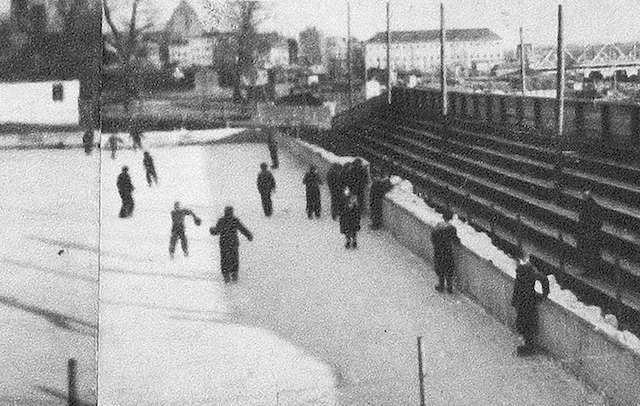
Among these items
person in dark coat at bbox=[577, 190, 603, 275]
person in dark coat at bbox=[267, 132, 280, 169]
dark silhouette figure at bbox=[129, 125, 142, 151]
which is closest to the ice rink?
dark silhouette figure at bbox=[129, 125, 142, 151]

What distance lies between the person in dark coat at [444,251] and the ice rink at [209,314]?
181mm

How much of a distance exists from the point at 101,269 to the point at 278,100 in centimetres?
271

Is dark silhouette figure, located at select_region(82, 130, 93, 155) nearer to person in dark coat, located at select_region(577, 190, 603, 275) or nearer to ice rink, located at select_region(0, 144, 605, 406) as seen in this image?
ice rink, located at select_region(0, 144, 605, 406)

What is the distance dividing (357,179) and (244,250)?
318 centimetres

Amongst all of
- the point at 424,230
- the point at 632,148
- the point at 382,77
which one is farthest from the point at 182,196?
the point at 382,77

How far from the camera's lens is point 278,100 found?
8430 mm

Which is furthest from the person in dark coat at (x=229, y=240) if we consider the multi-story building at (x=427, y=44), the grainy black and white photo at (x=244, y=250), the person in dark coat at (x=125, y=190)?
the multi-story building at (x=427, y=44)

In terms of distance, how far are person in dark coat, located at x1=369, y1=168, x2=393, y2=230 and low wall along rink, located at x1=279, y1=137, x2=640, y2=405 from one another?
0.36 m

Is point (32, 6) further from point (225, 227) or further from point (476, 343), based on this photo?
point (476, 343)

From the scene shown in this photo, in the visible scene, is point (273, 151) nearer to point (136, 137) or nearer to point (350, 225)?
point (350, 225)

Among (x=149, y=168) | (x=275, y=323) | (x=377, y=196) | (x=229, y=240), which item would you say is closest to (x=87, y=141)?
(x=149, y=168)

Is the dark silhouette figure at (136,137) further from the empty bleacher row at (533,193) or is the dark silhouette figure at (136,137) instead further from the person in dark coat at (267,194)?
the empty bleacher row at (533,193)

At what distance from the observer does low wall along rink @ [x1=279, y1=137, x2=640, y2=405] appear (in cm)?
521

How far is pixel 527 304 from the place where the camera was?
6.38 meters
